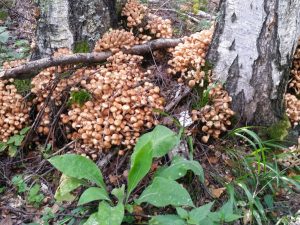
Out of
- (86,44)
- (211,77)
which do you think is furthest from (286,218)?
Result: (86,44)

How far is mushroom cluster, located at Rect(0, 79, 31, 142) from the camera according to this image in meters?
3.38

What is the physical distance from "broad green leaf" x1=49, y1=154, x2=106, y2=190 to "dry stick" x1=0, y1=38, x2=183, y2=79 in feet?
3.44

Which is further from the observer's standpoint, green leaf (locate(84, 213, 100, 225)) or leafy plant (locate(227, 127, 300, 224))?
leafy plant (locate(227, 127, 300, 224))

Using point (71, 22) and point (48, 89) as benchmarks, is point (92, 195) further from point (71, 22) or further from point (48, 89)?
point (71, 22)

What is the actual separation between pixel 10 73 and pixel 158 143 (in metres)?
1.55

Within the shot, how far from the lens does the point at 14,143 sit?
3.42 m

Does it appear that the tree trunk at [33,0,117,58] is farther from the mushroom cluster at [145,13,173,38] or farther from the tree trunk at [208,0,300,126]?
the tree trunk at [208,0,300,126]

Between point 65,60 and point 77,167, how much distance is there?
1.12 meters

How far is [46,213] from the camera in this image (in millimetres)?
2846

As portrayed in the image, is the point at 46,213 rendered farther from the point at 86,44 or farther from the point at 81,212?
the point at 86,44

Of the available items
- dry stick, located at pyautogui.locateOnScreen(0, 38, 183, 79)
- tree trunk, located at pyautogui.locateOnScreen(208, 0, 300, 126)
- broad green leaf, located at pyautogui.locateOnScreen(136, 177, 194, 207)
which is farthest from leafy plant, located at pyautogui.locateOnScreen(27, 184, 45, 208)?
tree trunk, located at pyautogui.locateOnScreen(208, 0, 300, 126)

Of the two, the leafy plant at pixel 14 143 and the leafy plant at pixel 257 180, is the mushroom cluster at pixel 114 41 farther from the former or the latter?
the leafy plant at pixel 257 180

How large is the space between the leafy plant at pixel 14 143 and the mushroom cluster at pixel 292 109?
92.4 inches

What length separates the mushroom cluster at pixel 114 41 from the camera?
11.8 ft
